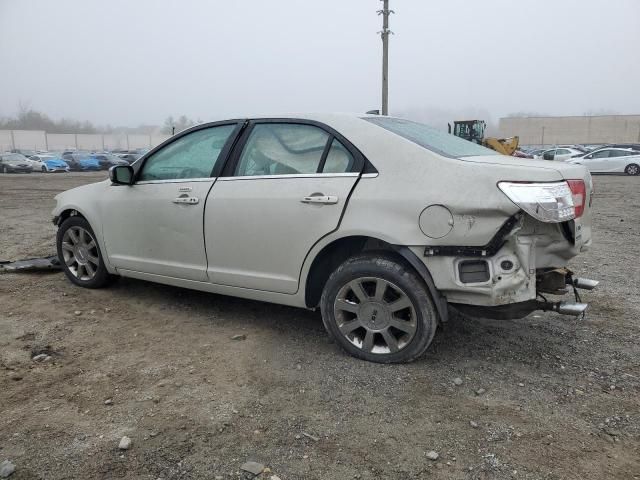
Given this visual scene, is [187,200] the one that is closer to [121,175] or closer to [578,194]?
[121,175]

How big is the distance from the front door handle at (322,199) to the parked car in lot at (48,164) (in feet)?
124

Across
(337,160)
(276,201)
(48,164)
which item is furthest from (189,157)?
(48,164)

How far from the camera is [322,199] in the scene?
330 cm

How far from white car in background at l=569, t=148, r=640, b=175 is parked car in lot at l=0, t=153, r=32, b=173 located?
110 ft

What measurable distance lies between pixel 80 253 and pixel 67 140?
93977mm

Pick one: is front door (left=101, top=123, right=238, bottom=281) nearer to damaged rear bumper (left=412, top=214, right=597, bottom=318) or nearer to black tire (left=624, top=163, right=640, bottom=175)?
damaged rear bumper (left=412, top=214, right=597, bottom=318)

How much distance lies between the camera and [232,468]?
2285 mm

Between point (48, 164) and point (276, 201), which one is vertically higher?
point (276, 201)

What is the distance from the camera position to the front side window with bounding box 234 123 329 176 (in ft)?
11.5

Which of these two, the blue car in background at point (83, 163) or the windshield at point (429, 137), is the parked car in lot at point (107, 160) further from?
the windshield at point (429, 137)

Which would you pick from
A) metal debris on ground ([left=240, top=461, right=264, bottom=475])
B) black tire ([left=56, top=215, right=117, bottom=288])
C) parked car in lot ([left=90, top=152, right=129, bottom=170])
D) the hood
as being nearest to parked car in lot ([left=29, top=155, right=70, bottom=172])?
parked car in lot ([left=90, top=152, right=129, bottom=170])

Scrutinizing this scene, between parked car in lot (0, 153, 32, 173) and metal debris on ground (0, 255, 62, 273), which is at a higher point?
parked car in lot (0, 153, 32, 173)

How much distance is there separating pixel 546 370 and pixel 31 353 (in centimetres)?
341

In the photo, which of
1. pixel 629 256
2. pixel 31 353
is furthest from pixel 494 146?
pixel 31 353
